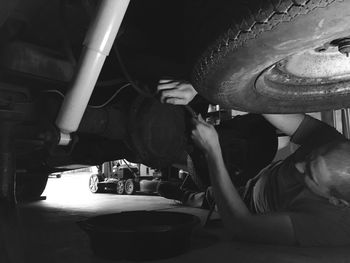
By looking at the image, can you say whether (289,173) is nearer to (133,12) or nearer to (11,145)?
(133,12)

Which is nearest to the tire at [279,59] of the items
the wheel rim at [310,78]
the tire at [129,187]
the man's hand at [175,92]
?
the wheel rim at [310,78]

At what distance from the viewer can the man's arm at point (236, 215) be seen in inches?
41.5

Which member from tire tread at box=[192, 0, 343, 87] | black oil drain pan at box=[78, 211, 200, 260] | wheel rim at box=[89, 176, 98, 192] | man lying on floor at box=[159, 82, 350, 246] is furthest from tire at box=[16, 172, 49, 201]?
tire tread at box=[192, 0, 343, 87]

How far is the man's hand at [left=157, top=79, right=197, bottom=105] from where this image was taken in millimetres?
989

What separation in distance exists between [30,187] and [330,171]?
2.37 meters

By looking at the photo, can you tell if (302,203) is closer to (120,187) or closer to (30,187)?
(30,187)

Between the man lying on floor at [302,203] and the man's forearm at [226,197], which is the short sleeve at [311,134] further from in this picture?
the man's forearm at [226,197]

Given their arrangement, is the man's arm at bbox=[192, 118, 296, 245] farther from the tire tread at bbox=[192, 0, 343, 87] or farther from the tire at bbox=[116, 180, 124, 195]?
the tire at bbox=[116, 180, 124, 195]

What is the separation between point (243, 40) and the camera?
584 millimetres

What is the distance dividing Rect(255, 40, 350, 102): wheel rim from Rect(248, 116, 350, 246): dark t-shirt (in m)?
0.34

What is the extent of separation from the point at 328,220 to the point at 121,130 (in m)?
0.75

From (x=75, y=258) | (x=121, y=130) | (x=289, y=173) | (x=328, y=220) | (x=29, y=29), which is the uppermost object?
(x=29, y=29)

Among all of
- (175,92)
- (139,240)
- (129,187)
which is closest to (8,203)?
(139,240)

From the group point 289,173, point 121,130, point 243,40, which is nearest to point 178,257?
point 121,130
